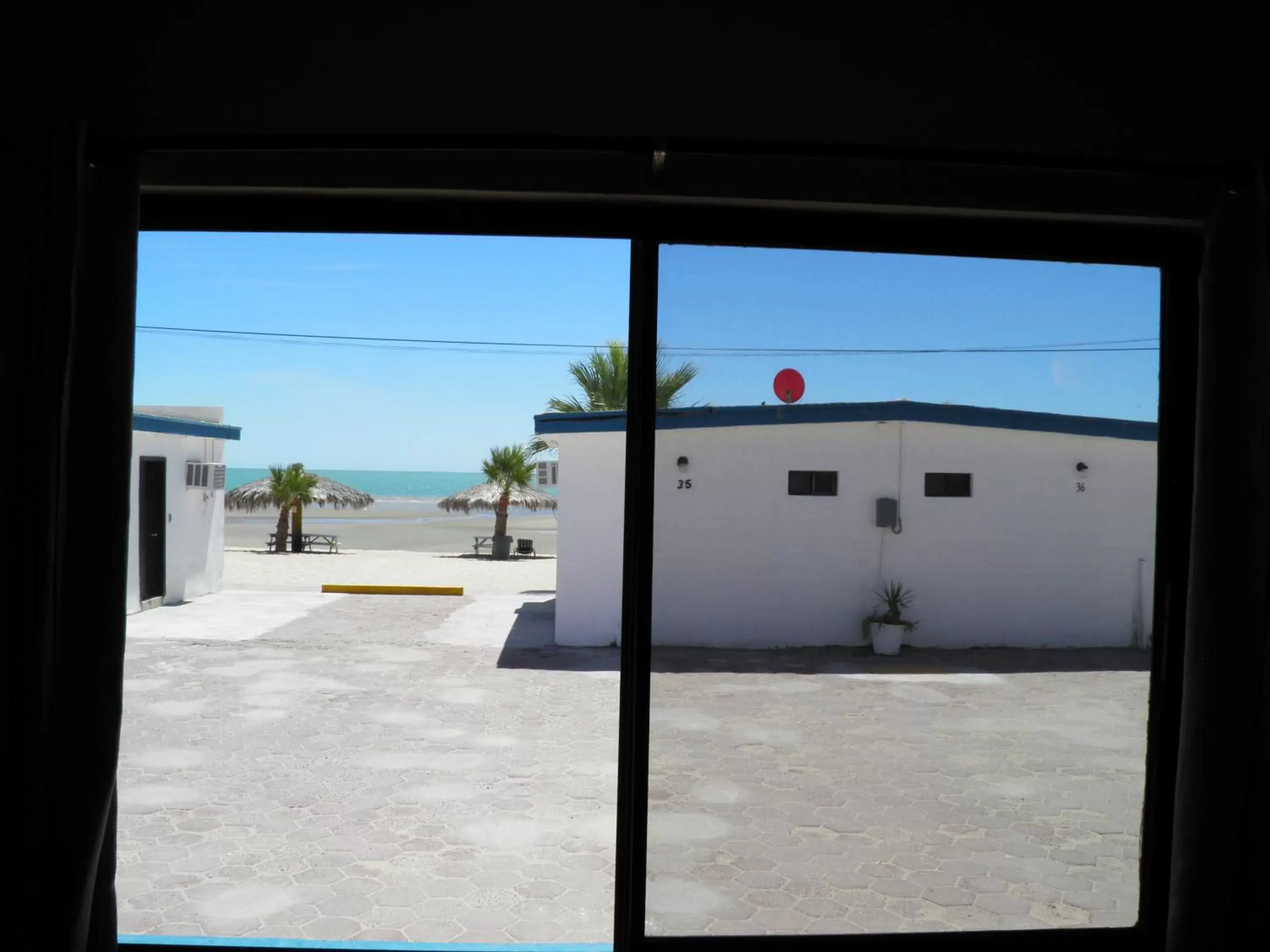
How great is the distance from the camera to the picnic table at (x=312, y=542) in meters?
17.0

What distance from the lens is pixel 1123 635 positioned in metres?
5.96

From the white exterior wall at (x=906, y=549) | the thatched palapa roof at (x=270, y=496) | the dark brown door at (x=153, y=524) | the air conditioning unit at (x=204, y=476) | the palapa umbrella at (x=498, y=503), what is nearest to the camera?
the white exterior wall at (x=906, y=549)

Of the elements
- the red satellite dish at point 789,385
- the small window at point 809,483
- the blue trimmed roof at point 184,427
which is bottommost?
the small window at point 809,483

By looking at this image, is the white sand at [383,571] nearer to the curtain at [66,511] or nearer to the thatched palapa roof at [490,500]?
the thatched palapa roof at [490,500]

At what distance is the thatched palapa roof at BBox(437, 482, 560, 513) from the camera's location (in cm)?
1731

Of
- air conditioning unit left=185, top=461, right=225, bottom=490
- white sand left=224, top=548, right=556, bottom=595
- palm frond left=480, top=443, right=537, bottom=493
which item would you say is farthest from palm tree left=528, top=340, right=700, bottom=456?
air conditioning unit left=185, top=461, right=225, bottom=490

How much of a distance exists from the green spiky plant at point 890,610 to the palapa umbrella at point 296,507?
11.5 metres

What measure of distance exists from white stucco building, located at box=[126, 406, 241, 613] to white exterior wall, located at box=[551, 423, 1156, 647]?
15.7ft

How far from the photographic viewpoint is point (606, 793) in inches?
164

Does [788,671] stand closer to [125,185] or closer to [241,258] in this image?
[125,185]

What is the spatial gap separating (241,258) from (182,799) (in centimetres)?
2578

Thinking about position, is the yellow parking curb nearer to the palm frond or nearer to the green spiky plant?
the palm frond

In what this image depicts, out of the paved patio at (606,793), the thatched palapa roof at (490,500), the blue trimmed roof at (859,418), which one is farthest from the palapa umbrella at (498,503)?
the paved patio at (606,793)

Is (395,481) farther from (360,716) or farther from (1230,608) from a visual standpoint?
(1230,608)
